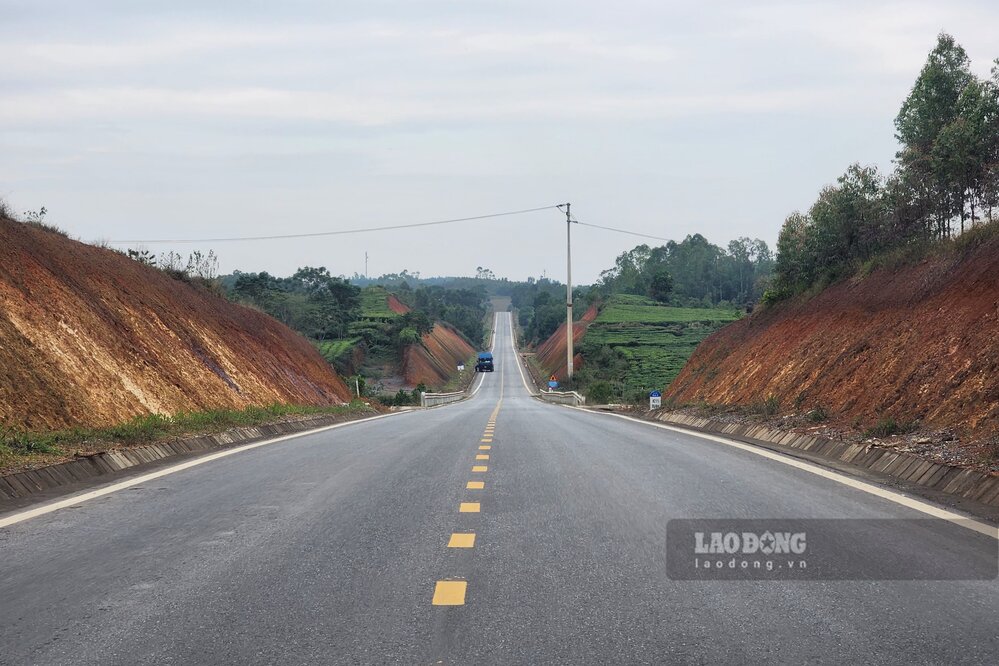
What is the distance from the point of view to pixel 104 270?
29.4 meters

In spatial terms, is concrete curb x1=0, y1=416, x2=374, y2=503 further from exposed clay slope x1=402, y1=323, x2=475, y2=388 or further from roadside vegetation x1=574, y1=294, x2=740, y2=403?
exposed clay slope x1=402, y1=323, x2=475, y2=388

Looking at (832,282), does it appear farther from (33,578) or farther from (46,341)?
(33,578)

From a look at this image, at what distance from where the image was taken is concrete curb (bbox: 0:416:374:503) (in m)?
10.2

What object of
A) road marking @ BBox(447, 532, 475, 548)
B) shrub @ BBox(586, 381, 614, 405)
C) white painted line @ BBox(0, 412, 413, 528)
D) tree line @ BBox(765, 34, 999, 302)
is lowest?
shrub @ BBox(586, 381, 614, 405)

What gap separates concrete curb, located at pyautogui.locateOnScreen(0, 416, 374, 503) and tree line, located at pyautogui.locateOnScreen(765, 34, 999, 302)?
61.3 feet

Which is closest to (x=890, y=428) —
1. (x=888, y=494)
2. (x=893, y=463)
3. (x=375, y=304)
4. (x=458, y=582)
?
(x=893, y=463)

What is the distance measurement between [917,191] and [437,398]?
5535 centimetres

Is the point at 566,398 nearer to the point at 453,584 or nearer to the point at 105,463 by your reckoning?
the point at 105,463

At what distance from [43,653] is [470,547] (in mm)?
3184

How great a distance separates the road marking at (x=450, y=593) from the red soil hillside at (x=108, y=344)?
11462mm

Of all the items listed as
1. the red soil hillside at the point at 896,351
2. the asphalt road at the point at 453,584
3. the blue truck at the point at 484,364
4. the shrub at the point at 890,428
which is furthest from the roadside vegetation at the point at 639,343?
the asphalt road at the point at 453,584

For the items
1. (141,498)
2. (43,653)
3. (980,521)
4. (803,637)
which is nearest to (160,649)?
(43,653)

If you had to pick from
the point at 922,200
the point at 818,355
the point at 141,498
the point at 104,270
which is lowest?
the point at 141,498

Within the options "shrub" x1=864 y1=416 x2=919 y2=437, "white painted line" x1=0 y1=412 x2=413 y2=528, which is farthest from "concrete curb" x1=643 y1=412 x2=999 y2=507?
"white painted line" x1=0 y1=412 x2=413 y2=528
